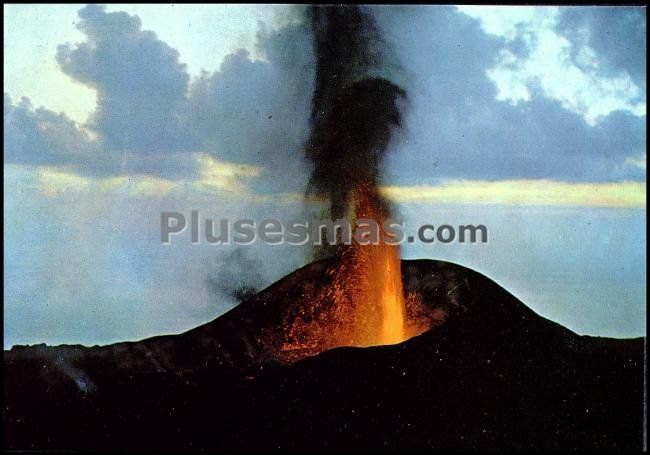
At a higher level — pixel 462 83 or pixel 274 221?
pixel 462 83

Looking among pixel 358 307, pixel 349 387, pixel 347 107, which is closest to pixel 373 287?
pixel 358 307

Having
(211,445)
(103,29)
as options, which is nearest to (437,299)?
(211,445)

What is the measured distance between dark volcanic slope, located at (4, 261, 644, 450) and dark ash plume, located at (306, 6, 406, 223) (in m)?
0.39

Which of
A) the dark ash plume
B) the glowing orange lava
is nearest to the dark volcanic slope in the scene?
the glowing orange lava

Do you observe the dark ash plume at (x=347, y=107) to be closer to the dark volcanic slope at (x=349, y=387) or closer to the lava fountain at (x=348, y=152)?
the lava fountain at (x=348, y=152)

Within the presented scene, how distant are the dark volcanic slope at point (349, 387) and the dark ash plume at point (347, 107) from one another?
15.4 inches

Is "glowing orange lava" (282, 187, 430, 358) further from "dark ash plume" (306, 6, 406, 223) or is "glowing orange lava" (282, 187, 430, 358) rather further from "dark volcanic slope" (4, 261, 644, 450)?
"dark ash plume" (306, 6, 406, 223)

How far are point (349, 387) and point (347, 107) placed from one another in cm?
116

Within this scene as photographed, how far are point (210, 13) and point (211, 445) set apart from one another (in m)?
1.80

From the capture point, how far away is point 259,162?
9.11ft

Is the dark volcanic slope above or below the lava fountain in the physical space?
below

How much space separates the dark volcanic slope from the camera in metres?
2.80

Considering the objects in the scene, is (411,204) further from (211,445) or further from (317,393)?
(211,445)

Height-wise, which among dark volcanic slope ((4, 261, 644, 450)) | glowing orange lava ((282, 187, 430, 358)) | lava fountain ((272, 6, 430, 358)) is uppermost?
lava fountain ((272, 6, 430, 358))
